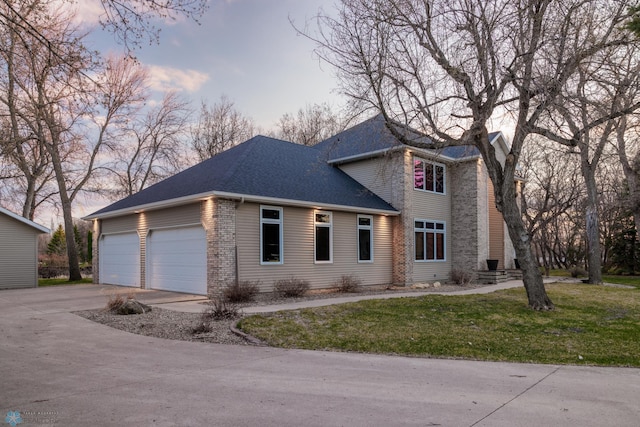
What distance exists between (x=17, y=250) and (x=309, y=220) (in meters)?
13.1

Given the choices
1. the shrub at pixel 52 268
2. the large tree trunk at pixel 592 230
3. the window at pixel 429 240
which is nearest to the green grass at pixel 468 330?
the window at pixel 429 240

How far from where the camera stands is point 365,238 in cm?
1723

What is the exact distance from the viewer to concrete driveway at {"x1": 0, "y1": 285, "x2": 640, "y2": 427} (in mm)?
4012

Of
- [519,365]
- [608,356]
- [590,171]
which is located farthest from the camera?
[590,171]

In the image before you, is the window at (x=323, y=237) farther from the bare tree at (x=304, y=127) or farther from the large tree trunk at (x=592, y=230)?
the bare tree at (x=304, y=127)

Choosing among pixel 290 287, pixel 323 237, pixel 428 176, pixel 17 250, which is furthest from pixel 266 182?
pixel 17 250

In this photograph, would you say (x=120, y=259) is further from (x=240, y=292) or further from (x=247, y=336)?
(x=247, y=336)

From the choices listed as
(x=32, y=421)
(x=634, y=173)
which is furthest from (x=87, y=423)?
(x=634, y=173)

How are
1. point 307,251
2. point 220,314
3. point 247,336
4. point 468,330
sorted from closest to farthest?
point 247,336 → point 468,330 → point 220,314 → point 307,251

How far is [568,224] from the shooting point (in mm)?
36250

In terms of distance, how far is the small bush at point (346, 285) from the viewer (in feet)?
51.8

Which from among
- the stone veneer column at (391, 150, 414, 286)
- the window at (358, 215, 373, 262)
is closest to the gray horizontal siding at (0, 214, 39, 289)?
the window at (358, 215, 373, 262)

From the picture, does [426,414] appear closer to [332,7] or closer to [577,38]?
[577,38]

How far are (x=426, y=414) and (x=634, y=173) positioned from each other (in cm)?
1758
